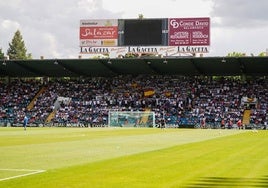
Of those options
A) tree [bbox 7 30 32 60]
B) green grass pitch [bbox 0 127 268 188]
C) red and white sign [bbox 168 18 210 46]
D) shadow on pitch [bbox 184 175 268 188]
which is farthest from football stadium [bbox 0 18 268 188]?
tree [bbox 7 30 32 60]

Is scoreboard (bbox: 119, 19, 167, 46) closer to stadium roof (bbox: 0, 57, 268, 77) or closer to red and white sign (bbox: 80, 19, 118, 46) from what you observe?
red and white sign (bbox: 80, 19, 118, 46)

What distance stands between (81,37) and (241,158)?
2160 inches

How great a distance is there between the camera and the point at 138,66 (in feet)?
243

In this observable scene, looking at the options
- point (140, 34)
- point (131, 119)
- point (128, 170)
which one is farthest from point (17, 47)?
point (128, 170)

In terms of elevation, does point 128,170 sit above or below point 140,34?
below

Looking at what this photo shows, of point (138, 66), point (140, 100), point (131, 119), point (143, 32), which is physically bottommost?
point (131, 119)

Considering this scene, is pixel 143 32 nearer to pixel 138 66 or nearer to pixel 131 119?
pixel 138 66

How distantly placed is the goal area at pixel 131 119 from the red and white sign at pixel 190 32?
34.2 feet

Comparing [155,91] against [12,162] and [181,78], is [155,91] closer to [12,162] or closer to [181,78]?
[181,78]

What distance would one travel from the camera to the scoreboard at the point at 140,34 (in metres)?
69.1

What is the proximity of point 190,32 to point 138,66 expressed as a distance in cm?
983

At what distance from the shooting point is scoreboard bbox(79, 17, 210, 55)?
6912 centimetres

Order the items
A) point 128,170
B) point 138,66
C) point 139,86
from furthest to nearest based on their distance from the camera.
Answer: point 139,86 → point 138,66 → point 128,170

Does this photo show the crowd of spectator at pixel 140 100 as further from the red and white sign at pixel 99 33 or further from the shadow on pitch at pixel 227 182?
the shadow on pitch at pixel 227 182
